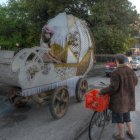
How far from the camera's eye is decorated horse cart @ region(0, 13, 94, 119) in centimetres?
599

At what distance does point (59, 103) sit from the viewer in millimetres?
6855

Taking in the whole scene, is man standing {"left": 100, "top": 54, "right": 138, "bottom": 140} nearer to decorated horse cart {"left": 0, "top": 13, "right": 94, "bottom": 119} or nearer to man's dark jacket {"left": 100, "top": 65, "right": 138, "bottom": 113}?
man's dark jacket {"left": 100, "top": 65, "right": 138, "bottom": 113}

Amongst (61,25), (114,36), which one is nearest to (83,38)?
(61,25)

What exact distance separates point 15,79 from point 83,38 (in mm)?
3389

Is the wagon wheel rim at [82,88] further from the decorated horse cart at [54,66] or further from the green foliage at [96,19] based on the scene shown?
Answer: the green foliage at [96,19]

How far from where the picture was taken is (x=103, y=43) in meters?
22.9

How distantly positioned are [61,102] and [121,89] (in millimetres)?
2322

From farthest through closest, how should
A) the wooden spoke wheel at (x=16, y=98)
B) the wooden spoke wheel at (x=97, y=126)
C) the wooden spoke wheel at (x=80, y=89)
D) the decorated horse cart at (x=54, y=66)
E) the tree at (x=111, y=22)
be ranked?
the tree at (x=111, y=22) → the wooden spoke wheel at (x=80, y=89) → the wooden spoke wheel at (x=16, y=98) → the decorated horse cart at (x=54, y=66) → the wooden spoke wheel at (x=97, y=126)

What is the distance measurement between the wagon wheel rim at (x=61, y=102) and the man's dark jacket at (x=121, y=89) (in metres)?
1.94

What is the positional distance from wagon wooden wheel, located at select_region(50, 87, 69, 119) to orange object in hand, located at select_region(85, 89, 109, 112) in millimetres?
1532

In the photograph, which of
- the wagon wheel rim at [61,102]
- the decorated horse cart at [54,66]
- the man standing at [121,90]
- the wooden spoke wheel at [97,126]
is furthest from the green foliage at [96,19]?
the man standing at [121,90]

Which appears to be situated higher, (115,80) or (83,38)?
(83,38)

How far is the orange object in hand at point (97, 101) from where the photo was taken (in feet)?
16.4

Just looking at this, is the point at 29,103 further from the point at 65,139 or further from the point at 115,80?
the point at 115,80
